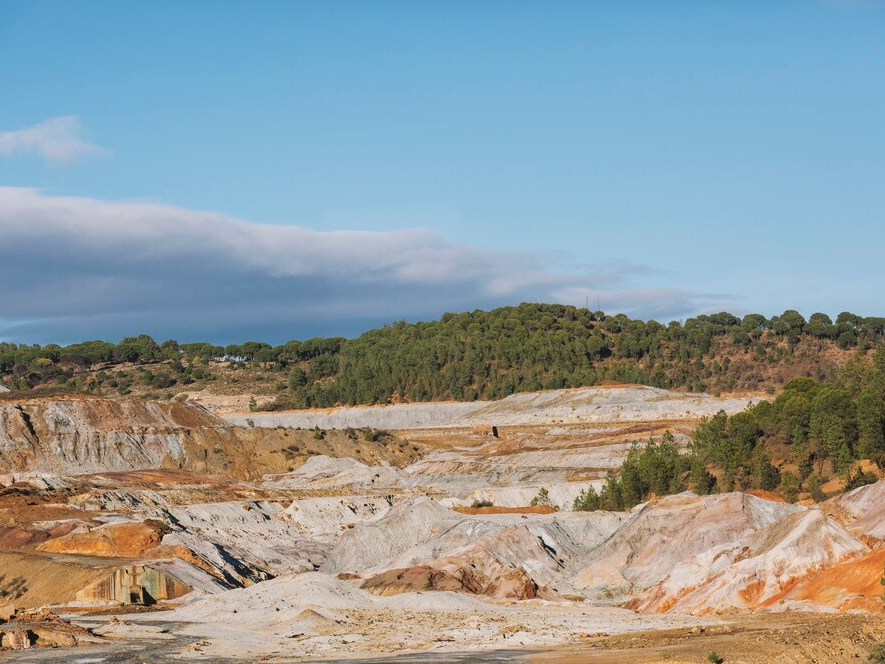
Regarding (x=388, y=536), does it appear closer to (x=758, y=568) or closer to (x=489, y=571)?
(x=489, y=571)

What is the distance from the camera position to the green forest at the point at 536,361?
169 meters

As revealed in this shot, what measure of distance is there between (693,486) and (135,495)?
43342 millimetres

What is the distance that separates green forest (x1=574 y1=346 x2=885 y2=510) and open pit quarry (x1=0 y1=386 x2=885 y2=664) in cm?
490

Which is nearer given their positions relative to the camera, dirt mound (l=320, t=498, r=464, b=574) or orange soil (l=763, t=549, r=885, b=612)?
orange soil (l=763, t=549, r=885, b=612)

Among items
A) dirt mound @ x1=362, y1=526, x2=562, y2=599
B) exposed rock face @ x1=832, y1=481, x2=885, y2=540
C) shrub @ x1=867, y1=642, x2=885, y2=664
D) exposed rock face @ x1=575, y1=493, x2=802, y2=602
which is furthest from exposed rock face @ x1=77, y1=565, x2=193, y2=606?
shrub @ x1=867, y1=642, x2=885, y2=664

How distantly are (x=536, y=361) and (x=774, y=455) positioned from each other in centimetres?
8505

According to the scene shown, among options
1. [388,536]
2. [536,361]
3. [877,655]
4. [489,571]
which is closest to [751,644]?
[877,655]

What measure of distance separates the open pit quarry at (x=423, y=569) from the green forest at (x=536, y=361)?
57.4 metres

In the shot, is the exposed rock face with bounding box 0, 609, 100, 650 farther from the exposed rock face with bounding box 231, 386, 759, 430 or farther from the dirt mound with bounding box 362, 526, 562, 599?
the exposed rock face with bounding box 231, 386, 759, 430

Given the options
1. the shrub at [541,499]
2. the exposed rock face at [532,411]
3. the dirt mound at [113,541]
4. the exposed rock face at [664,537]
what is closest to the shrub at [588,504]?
the shrub at [541,499]

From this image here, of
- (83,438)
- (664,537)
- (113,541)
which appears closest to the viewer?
(664,537)

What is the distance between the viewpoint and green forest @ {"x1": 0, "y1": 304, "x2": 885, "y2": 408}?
6654 inches

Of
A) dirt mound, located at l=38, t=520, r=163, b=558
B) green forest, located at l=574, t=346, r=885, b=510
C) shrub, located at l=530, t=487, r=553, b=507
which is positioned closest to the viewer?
dirt mound, located at l=38, t=520, r=163, b=558

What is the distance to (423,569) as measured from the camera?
59.1 m
